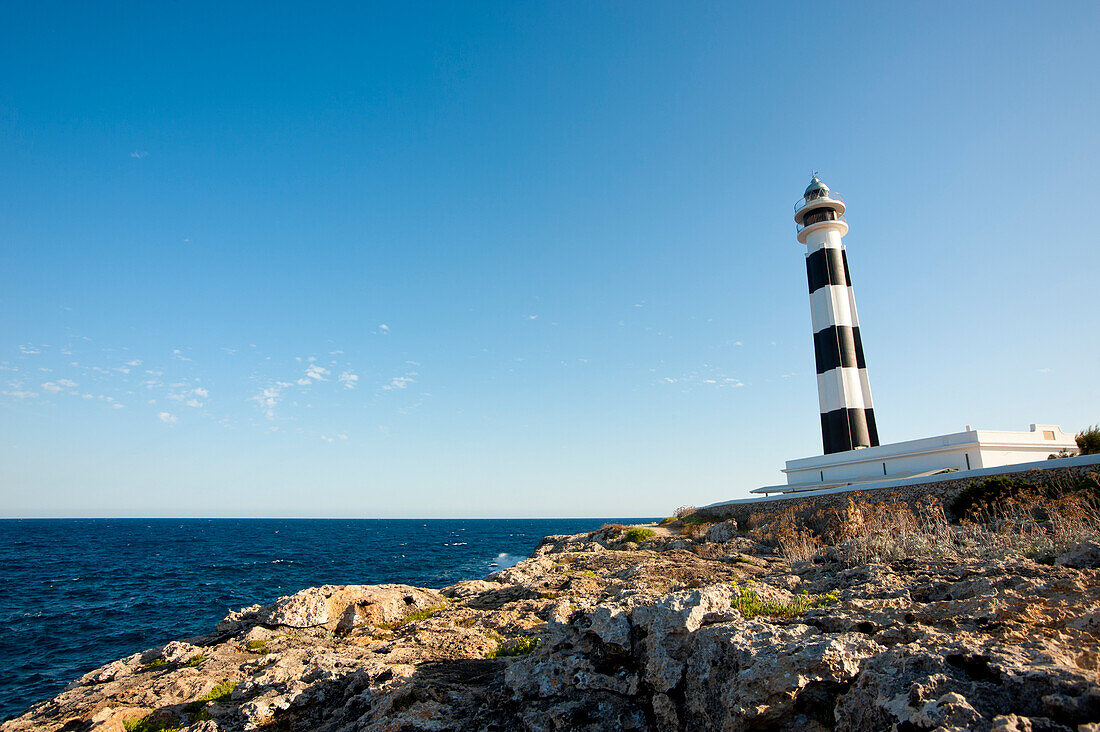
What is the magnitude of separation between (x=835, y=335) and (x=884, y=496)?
568 inches

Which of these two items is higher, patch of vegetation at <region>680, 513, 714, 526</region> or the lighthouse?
the lighthouse

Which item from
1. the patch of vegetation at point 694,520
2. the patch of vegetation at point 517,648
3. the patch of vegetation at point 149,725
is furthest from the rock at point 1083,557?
the patch of vegetation at point 694,520

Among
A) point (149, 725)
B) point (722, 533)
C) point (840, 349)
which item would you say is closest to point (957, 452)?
point (840, 349)

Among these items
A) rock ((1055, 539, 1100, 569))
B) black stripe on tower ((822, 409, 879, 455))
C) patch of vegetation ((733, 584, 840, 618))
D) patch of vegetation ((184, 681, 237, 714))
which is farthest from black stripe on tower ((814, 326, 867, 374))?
patch of vegetation ((184, 681, 237, 714))

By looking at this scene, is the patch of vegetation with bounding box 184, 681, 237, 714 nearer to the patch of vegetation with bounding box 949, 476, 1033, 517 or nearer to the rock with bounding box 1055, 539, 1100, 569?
the rock with bounding box 1055, 539, 1100, 569

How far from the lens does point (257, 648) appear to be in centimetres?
1146

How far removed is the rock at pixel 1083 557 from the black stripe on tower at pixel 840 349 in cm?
2810

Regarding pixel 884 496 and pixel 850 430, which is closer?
pixel 884 496

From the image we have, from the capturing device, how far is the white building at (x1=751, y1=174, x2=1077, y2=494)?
2662 centimetres

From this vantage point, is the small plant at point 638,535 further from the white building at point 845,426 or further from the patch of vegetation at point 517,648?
the patch of vegetation at point 517,648

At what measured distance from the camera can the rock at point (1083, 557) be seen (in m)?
8.00

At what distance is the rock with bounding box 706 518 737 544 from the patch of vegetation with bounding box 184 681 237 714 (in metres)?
20.1

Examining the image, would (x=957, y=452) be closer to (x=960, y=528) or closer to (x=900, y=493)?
(x=900, y=493)

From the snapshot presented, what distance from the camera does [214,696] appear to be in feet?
28.9
